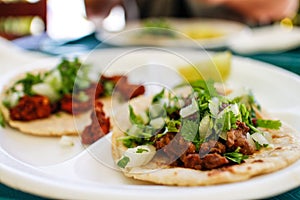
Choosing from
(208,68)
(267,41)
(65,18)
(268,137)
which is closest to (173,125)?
(268,137)

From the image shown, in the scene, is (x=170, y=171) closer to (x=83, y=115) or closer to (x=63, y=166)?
(x=63, y=166)

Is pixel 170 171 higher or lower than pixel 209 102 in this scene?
lower

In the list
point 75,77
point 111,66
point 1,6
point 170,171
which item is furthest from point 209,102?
point 1,6

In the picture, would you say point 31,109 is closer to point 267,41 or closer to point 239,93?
point 239,93

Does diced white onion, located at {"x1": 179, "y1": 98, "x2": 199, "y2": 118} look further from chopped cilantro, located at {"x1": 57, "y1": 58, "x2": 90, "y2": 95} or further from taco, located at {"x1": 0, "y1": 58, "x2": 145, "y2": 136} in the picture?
chopped cilantro, located at {"x1": 57, "y1": 58, "x2": 90, "y2": 95}

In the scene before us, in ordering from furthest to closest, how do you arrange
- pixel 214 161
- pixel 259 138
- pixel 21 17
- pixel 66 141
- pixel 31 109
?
1. pixel 21 17
2. pixel 31 109
3. pixel 66 141
4. pixel 259 138
5. pixel 214 161
